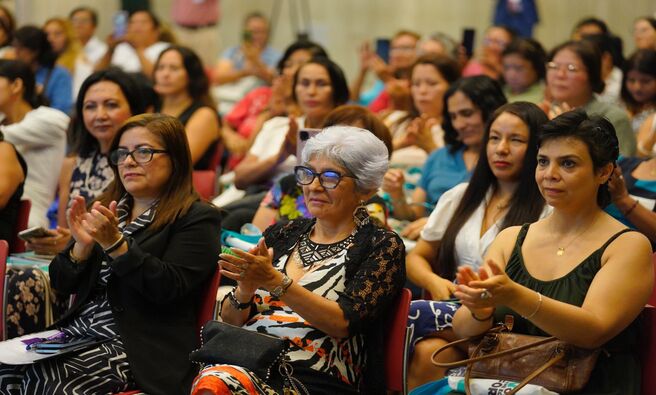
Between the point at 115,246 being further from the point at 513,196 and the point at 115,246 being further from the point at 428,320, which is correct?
the point at 513,196

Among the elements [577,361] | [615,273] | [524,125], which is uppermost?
[524,125]

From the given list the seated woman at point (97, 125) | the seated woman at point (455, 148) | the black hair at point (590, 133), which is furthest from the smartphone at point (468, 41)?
the black hair at point (590, 133)

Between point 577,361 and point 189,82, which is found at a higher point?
point 189,82

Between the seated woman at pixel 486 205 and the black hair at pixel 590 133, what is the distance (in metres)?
0.81

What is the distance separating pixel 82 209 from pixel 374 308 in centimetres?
114

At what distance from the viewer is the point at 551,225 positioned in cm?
370

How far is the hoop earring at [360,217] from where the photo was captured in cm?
394

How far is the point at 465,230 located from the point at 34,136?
268 centimetres

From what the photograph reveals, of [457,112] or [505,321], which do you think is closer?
[505,321]

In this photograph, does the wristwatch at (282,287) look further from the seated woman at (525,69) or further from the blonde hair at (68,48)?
the blonde hair at (68,48)

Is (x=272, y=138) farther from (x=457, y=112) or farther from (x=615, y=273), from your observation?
(x=615, y=273)

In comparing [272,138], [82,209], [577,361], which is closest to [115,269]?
[82,209]

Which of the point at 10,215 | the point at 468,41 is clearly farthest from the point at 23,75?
the point at 468,41

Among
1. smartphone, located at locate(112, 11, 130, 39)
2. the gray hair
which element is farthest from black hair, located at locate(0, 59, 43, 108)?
smartphone, located at locate(112, 11, 130, 39)
